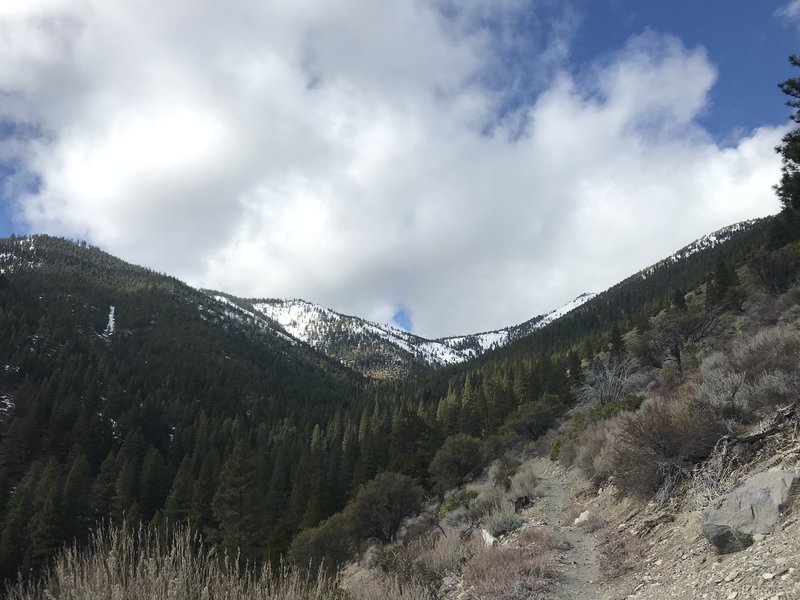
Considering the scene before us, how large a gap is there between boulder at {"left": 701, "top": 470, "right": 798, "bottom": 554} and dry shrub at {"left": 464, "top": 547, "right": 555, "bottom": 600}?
2.99 metres

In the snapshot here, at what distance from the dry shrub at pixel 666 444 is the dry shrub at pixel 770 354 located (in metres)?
1.78

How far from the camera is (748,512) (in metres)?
5.64

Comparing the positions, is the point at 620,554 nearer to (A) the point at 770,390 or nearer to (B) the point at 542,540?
(B) the point at 542,540

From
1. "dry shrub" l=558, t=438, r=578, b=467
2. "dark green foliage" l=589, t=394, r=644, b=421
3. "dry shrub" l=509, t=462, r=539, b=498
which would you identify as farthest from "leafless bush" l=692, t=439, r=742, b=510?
"dry shrub" l=558, t=438, r=578, b=467

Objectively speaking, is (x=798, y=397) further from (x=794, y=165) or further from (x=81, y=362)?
(x=81, y=362)

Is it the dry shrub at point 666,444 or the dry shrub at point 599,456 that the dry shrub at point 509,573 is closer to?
the dry shrub at point 666,444

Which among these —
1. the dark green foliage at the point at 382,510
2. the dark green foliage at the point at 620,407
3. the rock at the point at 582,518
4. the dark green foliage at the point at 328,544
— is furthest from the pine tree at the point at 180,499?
the rock at the point at 582,518

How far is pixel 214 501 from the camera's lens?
47.3 m

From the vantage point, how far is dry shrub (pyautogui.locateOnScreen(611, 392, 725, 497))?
8492 mm

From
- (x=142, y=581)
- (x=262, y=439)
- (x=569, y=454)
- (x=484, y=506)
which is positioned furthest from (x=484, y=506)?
(x=262, y=439)

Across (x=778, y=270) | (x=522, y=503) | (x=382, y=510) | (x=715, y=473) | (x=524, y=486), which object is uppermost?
(x=778, y=270)

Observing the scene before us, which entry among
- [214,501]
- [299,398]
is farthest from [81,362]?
[214,501]

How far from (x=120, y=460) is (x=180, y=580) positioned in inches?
2785

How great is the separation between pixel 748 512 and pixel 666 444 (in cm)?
327
